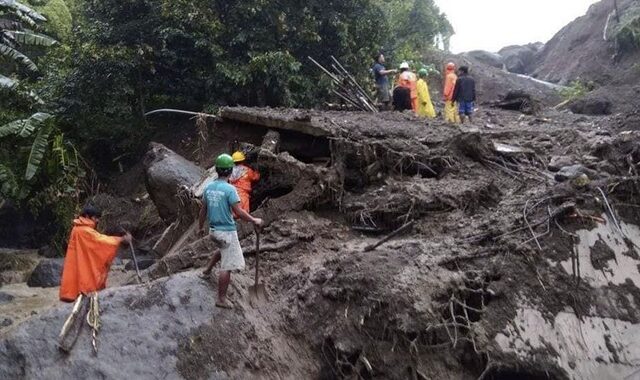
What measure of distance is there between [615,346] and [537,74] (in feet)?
94.9

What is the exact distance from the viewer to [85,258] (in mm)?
7016

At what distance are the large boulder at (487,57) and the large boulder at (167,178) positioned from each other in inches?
1010

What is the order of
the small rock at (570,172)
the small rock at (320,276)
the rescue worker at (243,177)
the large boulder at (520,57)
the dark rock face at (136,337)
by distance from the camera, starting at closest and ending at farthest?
the dark rock face at (136,337), the small rock at (320,276), the small rock at (570,172), the rescue worker at (243,177), the large boulder at (520,57)

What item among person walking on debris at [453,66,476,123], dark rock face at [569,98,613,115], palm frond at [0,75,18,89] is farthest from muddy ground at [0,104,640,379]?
dark rock face at [569,98,613,115]

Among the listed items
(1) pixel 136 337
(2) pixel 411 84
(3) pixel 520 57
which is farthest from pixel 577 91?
(1) pixel 136 337

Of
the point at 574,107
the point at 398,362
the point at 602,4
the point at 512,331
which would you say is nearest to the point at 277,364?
the point at 398,362

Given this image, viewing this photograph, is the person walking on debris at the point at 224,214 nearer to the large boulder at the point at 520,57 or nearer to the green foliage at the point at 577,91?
the green foliage at the point at 577,91

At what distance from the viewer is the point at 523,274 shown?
273 inches

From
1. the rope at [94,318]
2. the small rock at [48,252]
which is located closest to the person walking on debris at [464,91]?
the rope at [94,318]

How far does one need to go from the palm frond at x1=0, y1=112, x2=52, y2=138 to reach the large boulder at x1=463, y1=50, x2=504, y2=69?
26.3 meters

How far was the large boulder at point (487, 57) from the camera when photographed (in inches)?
1388

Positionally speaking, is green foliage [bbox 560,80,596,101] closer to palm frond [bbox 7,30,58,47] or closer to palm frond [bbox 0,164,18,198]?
palm frond [bbox 7,30,58,47]

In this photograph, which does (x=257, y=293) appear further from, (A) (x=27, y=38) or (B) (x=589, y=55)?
(B) (x=589, y=55)

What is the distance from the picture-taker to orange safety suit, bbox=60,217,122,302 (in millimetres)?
6953
